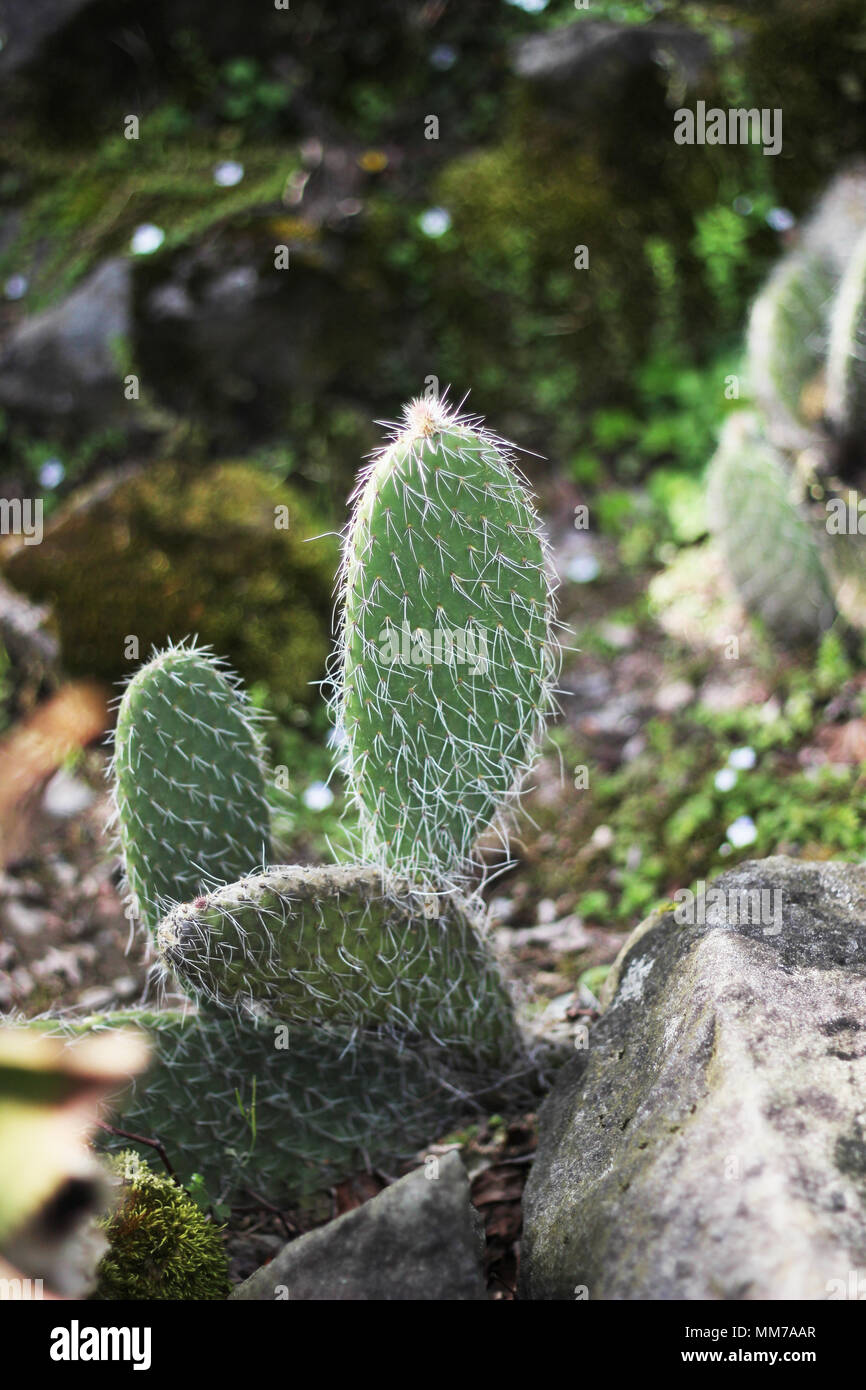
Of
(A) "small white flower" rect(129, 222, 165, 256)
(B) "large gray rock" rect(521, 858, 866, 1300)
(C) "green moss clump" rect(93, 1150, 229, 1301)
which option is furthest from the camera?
(A) "small white flower" rect(129, 222, 165, 256)

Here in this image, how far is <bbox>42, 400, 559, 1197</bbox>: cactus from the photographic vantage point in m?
1.65

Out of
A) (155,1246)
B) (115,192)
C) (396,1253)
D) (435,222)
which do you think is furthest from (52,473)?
(396,1253)

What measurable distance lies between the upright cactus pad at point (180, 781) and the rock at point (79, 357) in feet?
9.75

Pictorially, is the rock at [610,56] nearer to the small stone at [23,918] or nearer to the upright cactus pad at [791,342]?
the upright cactus pad at [791,342]

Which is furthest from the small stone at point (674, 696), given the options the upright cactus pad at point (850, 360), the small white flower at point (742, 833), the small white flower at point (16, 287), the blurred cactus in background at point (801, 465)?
the small white flower at point (16, 287)

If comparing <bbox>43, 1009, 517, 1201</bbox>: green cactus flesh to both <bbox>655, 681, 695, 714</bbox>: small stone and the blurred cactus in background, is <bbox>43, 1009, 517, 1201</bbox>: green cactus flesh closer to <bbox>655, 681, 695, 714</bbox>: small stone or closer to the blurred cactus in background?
<bbox>655, 681, 695, 714</bbox>: small stone

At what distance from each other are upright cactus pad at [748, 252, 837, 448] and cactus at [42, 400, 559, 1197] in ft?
6.27

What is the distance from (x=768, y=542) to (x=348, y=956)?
75.9 inches

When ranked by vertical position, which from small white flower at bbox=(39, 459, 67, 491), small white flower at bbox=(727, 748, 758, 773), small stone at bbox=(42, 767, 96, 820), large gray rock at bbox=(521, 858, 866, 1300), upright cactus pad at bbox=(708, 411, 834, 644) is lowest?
large gray rock at bbox=(521, 858, 866, 1300)

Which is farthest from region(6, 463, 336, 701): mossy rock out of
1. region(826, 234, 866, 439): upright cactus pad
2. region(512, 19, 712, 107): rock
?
→ region(512, 19, 712, 107): rock

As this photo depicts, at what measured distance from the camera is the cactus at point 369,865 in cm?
165

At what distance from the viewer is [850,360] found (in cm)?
271

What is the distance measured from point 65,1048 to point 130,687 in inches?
26.1
